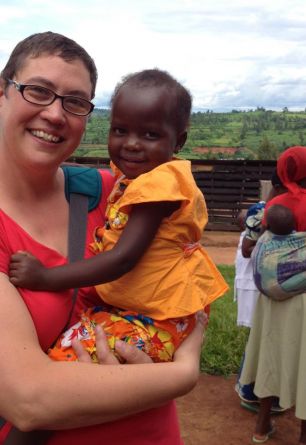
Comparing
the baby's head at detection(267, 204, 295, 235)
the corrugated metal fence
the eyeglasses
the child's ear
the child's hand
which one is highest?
the eyeglasses

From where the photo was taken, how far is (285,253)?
4145mm

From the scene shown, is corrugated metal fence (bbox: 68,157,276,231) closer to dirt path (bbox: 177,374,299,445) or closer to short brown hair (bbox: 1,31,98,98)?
dirt path (bbox: 177,374,299,445)

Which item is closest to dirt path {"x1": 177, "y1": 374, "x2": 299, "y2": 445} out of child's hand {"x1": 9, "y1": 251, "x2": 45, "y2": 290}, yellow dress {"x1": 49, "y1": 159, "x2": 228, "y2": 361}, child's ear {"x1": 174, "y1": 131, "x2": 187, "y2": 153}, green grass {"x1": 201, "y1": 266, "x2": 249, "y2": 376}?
green grass {"x1": 201, "y1": 266, "x2": 249, "y2": 376}

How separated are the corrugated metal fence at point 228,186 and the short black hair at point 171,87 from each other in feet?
48.6

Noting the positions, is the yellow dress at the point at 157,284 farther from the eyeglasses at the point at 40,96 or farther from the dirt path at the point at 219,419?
the dirt path at the point at 219,419

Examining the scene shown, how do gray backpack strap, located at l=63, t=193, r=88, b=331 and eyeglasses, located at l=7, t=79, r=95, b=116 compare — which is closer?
eyeglasses, located at l=7, t=79, r=95, b=116

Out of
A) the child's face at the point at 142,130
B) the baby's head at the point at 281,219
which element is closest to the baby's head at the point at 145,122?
the child's face at the point at 142,130

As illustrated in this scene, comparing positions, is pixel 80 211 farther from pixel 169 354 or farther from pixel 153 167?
pixel 169 354

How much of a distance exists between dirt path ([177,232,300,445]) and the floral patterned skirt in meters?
3.08

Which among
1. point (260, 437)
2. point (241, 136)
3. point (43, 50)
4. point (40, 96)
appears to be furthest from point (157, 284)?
point (241, 136)

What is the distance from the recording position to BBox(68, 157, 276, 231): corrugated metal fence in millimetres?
16859

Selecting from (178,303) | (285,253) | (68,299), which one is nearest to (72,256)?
(68,299)

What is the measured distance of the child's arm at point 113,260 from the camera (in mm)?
1640

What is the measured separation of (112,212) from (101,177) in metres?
0.26
